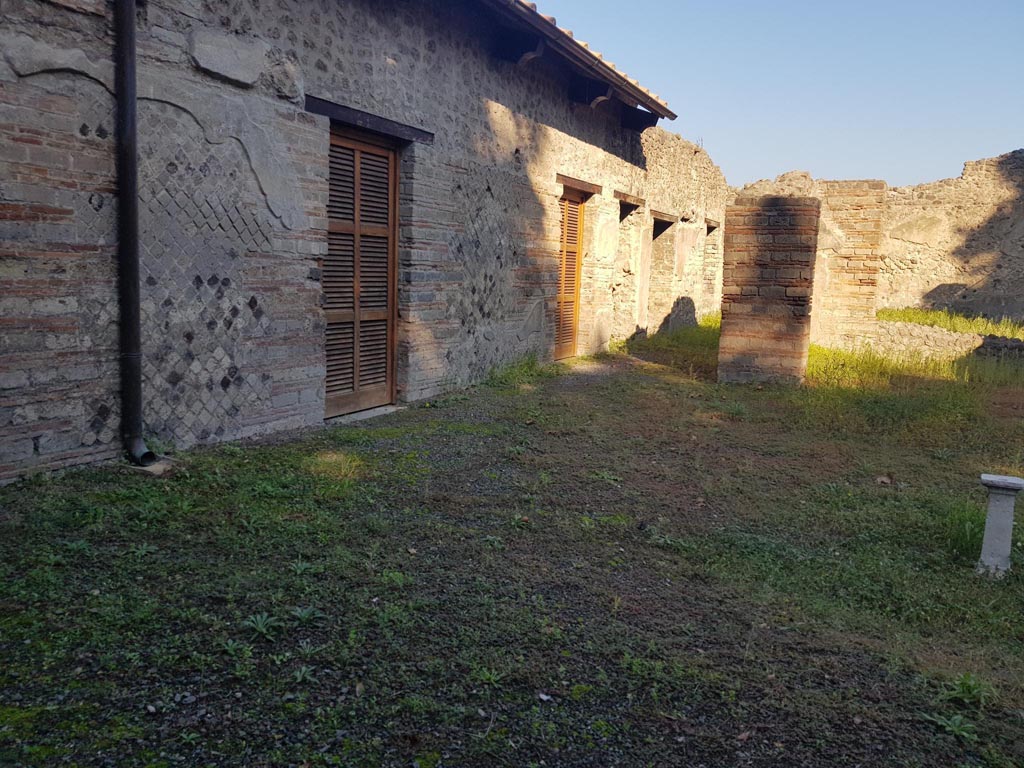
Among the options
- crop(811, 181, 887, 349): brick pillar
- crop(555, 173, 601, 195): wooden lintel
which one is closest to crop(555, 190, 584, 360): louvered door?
crop(555, 173, 601, 195): wooden lintel

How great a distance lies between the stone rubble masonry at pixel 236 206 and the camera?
3842mm

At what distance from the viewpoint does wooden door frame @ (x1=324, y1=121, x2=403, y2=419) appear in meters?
6.07

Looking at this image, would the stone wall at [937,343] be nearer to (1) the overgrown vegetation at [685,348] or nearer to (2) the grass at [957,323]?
(2) the grass at [957,323]

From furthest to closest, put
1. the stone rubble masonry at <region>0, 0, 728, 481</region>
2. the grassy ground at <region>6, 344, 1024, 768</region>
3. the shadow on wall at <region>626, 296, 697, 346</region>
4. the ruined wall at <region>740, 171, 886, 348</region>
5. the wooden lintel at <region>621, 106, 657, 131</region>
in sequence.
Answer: the shadow on wall at <region>626, 296, 697, 346</region> < the wooden lintel at <region>621, 106, 657, 131</region> < the ruined wall at <region>740, 171, 886, 348</region> < the stone rubble masonry at <region>0, 0, 728, 481</region> < the grassy ground at <region>6, 344, 1024, 768</region>

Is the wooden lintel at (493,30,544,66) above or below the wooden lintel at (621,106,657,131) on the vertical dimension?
below

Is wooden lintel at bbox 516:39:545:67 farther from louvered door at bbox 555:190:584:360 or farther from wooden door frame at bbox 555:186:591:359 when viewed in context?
louvered door at bbox 555:190:584:360

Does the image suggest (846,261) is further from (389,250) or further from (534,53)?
(389,250)

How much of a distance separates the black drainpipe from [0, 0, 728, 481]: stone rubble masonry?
54 millimetres

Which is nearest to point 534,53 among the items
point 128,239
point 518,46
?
point 518,46

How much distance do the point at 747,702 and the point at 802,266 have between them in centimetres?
693

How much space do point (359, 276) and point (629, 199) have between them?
6.35 meters

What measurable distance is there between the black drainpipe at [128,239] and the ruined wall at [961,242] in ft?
56.2

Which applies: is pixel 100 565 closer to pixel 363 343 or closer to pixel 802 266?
pixel 363 343

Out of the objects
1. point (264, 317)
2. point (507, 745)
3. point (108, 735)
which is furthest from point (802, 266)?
point (108, 735)
